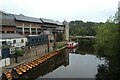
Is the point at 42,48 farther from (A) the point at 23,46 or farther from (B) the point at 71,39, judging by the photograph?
(B) the point at 71,39

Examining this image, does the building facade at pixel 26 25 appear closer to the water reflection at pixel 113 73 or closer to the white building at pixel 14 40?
the white building at pixel 14 40

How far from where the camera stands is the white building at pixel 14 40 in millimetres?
28500

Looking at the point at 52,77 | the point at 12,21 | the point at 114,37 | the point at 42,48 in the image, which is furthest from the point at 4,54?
the point at 12,21

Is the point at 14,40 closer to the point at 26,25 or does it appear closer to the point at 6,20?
the point at 6,20

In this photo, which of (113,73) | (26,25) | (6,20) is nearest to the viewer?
(113,73)

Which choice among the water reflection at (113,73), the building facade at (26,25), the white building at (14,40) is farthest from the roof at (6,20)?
the water reflection at (113,73)

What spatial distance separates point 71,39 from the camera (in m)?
73.9

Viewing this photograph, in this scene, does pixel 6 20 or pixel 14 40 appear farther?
pixel 6 20

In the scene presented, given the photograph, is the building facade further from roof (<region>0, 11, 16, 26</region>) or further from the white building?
the white building

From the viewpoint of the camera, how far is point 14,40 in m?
30.6

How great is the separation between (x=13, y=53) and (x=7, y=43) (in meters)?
2.54

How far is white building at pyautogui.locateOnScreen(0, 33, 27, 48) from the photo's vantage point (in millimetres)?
28500

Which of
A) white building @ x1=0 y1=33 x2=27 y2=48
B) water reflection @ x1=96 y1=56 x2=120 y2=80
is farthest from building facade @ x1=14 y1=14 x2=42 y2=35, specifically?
water reflection @ x1=96 y1=56 x2=120 y2=80

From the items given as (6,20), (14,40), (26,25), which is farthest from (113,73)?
(26,25)
